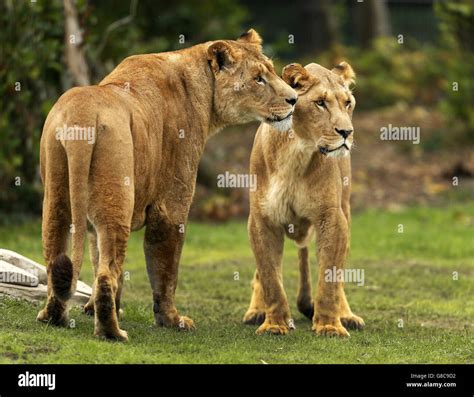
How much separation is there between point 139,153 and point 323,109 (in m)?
1.56

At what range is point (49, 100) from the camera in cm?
1355

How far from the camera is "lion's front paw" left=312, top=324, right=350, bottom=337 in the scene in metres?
8.27

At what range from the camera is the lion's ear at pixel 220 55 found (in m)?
8.09

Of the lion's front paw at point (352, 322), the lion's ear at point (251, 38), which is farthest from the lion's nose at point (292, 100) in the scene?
the lion's front paw at point (352, 322)

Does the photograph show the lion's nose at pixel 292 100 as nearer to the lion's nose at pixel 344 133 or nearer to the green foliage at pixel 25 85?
the lion's nose at pixel 344 133

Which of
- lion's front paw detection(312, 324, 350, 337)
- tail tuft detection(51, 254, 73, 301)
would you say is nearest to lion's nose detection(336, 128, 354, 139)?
lion's front paw detection(312, 324, 350, 337)

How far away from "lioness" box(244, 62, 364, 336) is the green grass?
277 mm

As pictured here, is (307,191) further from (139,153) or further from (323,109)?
(139,153)

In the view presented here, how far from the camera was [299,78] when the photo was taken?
841 cm

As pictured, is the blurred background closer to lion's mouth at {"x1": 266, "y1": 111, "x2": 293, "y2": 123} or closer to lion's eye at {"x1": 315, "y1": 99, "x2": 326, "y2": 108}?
lion's eye at {"x1": 315, "y1": 99, "x2": 326, "y2": 108}

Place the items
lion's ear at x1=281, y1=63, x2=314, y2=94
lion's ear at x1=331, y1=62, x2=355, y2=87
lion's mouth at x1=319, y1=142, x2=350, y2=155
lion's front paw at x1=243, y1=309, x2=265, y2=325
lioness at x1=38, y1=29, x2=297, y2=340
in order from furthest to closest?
lion's front paw at x1=243, y1=309, x2=265, y2=325, lion's ear at x1=331, y1=62, x2=355, y2=87, lion's ear at x1=281, y1=63, x2=314, y2=94, lion's mouth at x1=319, y1=142, x2=350, y2=155, lioness at x1=38, y1=29, x2=297, y2=340

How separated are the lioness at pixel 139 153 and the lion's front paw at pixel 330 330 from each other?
0.91m

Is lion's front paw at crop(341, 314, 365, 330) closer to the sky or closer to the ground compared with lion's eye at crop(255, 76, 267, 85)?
closer to the ground
